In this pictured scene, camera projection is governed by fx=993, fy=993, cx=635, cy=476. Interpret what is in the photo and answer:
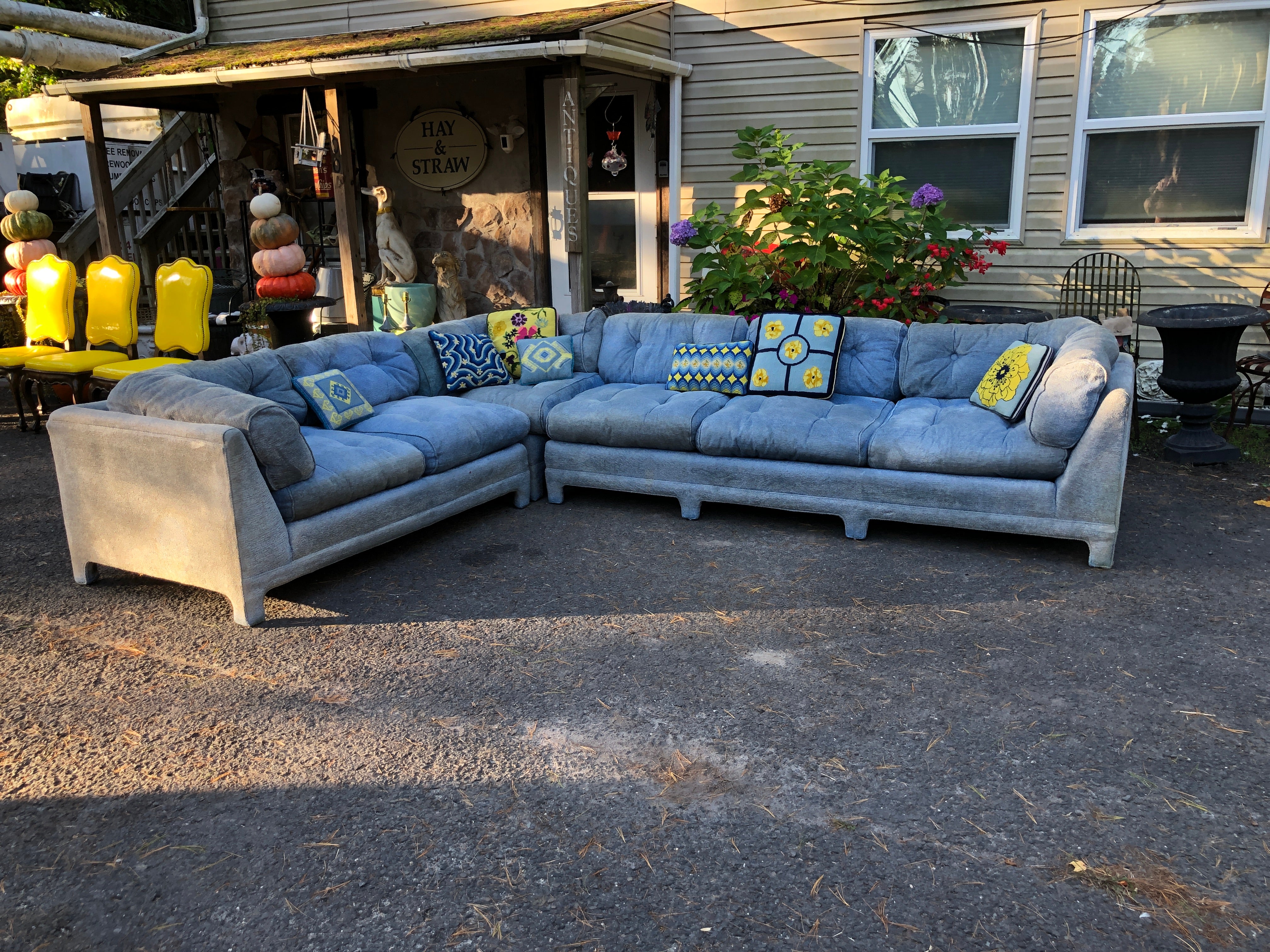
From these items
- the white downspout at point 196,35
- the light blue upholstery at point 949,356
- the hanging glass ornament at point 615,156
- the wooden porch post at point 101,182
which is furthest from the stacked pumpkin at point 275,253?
the light blue upholstery at point 949,356

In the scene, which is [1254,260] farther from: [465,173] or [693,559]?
[465,173]

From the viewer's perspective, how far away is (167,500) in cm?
373

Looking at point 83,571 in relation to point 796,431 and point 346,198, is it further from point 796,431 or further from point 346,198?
point 346,198

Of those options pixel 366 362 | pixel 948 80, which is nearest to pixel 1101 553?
pixel 366 362

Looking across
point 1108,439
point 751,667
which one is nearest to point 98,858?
point 751,667

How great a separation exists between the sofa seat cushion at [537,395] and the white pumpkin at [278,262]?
327 centimetres

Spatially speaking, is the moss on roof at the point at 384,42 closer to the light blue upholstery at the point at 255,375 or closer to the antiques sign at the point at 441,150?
the antiques sign at the point at 441,150

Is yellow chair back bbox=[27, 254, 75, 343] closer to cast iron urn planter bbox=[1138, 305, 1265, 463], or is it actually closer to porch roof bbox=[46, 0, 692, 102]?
porch roof bbox=[46, 0, 692, 102]

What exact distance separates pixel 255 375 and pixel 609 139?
477 cm

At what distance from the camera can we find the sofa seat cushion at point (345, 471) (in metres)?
3.86

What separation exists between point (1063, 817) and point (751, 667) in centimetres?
110

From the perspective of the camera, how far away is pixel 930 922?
2100 mm

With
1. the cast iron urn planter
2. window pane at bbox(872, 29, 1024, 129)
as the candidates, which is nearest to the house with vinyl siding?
window pane at bbox(872, 29, 1024, 129)

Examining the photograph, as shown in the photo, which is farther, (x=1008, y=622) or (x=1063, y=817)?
(x=1008, y=622)
